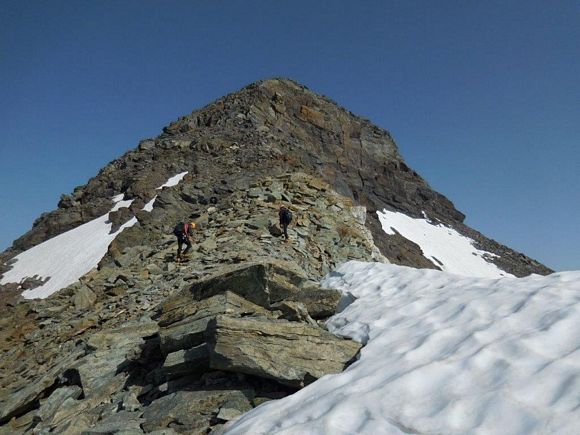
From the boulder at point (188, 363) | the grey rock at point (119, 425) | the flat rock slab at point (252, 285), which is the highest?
the flat rock slab at point (252, 285)

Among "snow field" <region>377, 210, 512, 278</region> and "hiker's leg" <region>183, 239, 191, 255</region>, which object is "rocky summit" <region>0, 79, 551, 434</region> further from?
"snow field" <region>377, 210, 512, 278</region>

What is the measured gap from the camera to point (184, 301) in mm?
9172

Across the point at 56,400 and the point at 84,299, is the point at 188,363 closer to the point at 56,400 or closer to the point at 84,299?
the point at 56,400

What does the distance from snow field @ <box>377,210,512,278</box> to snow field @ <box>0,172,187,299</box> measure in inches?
1431

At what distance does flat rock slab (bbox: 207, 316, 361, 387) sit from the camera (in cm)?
579

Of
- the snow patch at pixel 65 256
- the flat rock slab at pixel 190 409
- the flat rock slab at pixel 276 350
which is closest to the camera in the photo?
the flat rock slab at pixel 190 409

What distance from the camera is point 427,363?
16.6 feet

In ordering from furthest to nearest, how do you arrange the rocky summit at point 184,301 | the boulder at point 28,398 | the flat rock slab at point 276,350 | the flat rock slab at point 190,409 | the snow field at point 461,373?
the boulder at point 28,398
the rocky summit at point 184,301
the flat rock slab at point 276,350
the flat rock slab at point 190,409
the snow field at point 461,373

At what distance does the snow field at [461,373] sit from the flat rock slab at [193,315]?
227cm

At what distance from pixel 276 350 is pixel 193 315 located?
264cm

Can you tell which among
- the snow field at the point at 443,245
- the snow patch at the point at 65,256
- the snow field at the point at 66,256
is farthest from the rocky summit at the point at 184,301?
the snow field at the point at 443,245

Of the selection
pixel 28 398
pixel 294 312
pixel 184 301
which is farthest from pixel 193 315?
pixel 28 398

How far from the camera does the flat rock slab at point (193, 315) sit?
23.5 feet

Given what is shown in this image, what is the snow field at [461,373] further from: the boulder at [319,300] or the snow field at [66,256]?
the snow field at [66,256]
